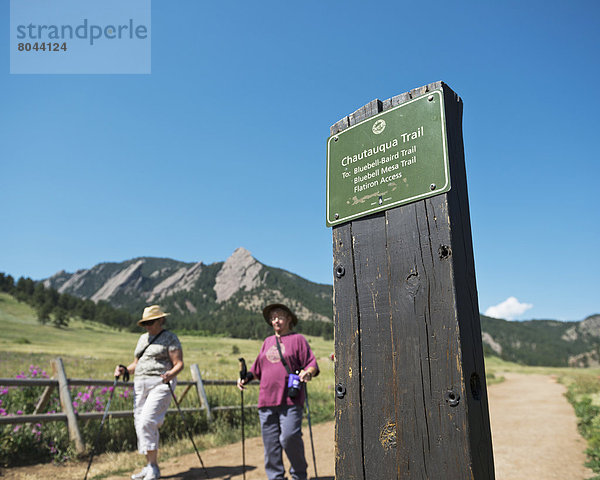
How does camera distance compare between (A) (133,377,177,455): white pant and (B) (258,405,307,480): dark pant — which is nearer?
(B) (258,405,307,480): dark pant

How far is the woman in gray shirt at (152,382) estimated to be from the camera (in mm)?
4828

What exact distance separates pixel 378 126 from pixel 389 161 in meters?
0.22

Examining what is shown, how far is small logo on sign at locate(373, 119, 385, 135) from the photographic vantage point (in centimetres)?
216

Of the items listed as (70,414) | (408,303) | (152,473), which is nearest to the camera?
(408,303)

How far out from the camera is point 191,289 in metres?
169

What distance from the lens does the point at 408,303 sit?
6.26ft

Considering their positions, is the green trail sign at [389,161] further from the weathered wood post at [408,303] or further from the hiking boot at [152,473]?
the hiking boot at [152,473]

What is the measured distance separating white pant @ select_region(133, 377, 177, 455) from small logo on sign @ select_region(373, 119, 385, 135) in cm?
410

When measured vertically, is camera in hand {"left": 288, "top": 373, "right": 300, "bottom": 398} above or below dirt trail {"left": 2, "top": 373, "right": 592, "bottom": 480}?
above

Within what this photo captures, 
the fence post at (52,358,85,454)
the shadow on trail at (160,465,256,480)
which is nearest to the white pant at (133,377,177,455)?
the shadow on trail at (160,465,256,480)

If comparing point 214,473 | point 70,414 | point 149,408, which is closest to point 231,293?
point 70,414

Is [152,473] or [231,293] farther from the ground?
[231,293]

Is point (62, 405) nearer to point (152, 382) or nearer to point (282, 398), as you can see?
point (152, 382)

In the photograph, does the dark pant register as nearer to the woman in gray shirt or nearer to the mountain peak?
the woman in gray shirt
